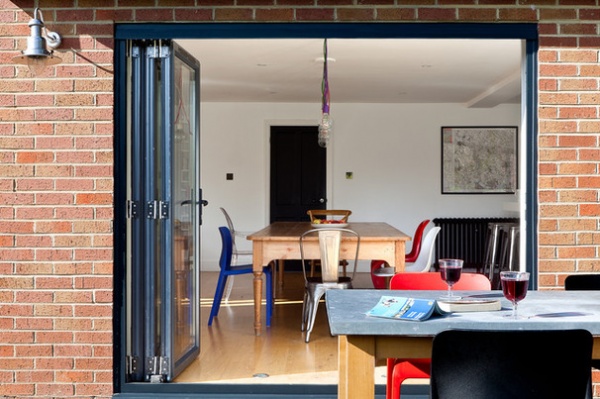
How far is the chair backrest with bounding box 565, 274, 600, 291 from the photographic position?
2.92m

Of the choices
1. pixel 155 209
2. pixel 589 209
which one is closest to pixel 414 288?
pixel 589 209

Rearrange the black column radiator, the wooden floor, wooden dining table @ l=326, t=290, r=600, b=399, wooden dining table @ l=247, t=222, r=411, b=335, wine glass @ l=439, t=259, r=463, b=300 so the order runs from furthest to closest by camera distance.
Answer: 1. the black column radiator
2. wooden dining table @ l=247, t=222, r=411, b=335
3. the wooden floor
4. wine glass @ l=439, t=259, r=463, b=300
5. wooden dining table @ l=326, t=290, r=600, b=399

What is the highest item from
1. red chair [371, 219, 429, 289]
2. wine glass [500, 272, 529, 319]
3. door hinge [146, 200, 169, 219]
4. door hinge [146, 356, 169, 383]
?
door hinge [146, 200, 169, 219]

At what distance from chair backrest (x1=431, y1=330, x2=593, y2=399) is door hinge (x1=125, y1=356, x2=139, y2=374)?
252 cm

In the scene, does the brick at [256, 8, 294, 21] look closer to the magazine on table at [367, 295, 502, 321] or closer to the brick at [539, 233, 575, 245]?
the brick at [539, 233, 575, 245]

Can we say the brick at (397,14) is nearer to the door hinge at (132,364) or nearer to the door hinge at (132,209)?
the door hinge at (132,209)

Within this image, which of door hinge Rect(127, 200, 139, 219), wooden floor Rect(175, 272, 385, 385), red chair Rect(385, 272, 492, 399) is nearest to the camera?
red chair Rect(385, 272, 492, 399)

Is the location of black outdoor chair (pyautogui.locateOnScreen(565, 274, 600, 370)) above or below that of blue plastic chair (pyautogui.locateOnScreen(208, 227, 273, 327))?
above

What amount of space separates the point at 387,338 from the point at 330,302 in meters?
0.38

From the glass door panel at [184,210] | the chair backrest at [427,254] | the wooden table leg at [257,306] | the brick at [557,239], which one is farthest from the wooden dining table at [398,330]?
the chair backrest at [427,254]

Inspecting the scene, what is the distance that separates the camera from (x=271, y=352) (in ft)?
16.9

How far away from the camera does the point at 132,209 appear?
4059 millimetres

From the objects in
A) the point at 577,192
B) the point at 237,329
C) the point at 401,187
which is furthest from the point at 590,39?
the point at 401,187

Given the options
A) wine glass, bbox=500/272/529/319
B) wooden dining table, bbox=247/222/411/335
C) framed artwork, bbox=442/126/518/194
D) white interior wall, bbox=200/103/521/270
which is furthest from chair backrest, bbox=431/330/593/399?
framed artwork, bbox=442/126/518/194
